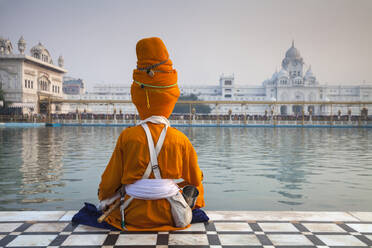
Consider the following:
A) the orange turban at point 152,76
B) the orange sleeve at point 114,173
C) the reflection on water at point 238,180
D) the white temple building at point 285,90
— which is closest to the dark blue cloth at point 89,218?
the orange sleeve at point 114,173


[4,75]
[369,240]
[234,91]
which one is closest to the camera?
[369,240]

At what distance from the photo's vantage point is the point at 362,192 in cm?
561

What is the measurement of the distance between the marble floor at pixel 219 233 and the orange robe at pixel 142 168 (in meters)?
0.11

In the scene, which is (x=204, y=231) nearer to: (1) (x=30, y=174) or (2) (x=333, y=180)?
(2) (x=333, y=180)

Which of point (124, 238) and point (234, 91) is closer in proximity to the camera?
point (124, 238)

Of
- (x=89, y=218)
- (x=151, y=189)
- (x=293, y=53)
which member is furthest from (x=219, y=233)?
(x=293, y=53)

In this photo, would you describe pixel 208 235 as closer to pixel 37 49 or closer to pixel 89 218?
pixel 89 218

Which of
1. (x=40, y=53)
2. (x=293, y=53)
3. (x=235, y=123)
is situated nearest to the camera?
(x=235, y=123)

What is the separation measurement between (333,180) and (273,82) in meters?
88.6

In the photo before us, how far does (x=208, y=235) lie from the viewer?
2953mm

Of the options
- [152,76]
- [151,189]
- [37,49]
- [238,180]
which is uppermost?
[37,49]

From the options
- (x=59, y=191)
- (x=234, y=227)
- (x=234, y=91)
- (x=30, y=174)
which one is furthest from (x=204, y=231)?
(x=234, y=91)

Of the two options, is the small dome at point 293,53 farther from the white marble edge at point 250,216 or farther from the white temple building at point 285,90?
the white marble edge at point 250,216

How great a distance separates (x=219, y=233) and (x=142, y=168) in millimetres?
850
